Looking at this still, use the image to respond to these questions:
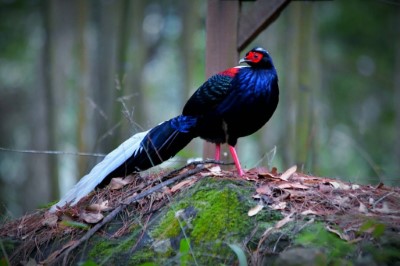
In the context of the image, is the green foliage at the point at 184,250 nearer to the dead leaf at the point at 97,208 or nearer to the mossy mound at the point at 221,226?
the mossy mound at the point at 221,226

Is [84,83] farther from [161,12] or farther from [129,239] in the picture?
[161,12]

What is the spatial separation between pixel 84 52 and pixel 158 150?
12.0 feet

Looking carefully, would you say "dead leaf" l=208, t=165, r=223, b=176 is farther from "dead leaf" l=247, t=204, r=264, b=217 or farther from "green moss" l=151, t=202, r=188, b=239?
"dead leaf" l=247, t=204, r=264, b=217

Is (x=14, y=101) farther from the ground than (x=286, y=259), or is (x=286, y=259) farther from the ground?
(x=286, y=259)

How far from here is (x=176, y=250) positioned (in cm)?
350

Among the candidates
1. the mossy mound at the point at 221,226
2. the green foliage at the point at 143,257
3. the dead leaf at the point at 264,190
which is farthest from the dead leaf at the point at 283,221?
the green foliage at the point at 143,257

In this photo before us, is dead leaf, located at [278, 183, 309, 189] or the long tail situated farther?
the long tail

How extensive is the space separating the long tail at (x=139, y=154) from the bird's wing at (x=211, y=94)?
107 mm

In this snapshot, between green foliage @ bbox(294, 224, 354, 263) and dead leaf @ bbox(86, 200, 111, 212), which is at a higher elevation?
green foliage @ bbox(294, 224, 354, 263)

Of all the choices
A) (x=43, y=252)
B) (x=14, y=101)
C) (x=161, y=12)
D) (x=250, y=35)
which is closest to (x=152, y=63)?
(x=161, y=12)

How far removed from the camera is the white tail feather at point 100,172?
14.3 ft

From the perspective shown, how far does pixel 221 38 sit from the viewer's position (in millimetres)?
5645

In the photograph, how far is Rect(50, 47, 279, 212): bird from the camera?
457 centimetres

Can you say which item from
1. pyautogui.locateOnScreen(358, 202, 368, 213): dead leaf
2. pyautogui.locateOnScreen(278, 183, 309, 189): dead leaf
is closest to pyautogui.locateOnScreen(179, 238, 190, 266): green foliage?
pyautogui.locateOnScreen(278, 183, 309, 189): dead leaf
